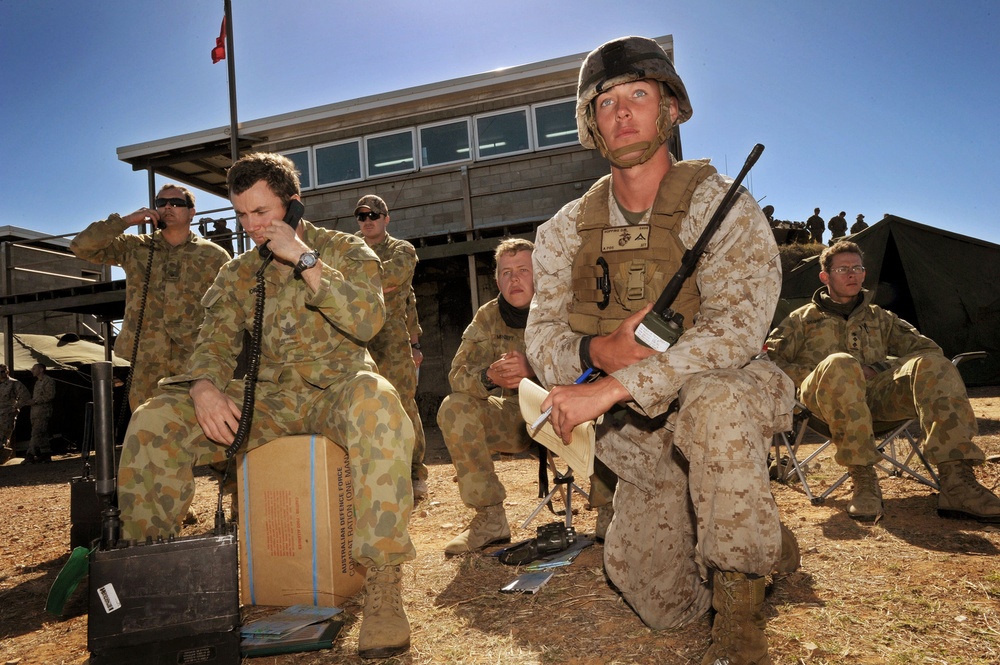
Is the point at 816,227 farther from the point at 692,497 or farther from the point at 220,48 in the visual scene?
the point at 692,497

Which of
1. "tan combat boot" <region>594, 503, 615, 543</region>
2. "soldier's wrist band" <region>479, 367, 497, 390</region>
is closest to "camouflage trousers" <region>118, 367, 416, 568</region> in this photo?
"soldier's wrist band" <region>479, 367, 497, 390</region>

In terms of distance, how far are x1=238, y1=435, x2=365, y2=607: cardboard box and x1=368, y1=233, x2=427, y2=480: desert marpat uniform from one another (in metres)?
2.48

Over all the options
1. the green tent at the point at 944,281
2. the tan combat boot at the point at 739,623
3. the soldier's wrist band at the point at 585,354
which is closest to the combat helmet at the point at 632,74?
the soldier's wrist band at the point at 585,354

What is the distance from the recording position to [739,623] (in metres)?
2.11

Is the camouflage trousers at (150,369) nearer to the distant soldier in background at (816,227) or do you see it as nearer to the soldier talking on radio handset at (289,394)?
the soldier talking on radio handset at (289,394)

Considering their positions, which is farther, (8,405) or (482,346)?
(8,405)

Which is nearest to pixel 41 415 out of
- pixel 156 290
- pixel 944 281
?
pixel 156 290

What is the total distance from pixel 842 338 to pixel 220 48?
15.2 m

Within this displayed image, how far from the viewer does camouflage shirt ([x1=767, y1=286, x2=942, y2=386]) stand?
16.5 ft

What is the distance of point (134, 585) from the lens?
2322 mm

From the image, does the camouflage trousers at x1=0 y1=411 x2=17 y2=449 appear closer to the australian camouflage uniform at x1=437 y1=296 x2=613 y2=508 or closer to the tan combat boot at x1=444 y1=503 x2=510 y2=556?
the australian camouflage uniform at x1=437 y1=296 x2=613 y2=508

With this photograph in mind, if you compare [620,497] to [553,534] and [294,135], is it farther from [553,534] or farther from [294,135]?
[294,135]

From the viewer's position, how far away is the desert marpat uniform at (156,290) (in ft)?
17.1

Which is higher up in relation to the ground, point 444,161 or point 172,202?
point 444,161
